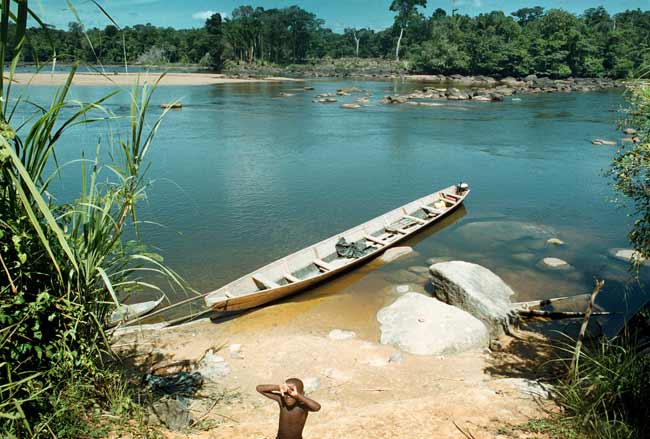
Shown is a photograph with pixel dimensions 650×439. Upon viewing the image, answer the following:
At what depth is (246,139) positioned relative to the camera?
29312 millimetres

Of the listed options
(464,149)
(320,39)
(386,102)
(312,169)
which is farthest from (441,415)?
(320,39)

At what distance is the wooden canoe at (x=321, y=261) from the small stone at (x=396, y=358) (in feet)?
10.2

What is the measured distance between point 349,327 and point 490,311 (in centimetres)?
287

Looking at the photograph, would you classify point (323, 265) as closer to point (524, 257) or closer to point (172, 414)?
point (524, 257)

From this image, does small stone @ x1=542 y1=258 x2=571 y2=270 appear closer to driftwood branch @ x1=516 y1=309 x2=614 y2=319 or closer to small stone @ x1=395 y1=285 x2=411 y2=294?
driftwood branch @ x1=516 y1=309 x2=614 y2=319

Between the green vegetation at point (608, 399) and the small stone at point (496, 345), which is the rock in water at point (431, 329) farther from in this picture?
the green vegetation at point (608, 399)

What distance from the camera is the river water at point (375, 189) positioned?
1307 centimetres

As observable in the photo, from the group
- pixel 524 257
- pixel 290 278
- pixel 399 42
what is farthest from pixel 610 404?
pixel 399 42

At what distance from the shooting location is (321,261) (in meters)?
12.5

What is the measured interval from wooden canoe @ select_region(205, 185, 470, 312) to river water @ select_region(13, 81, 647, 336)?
526 mm

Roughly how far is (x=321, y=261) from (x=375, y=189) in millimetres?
9042

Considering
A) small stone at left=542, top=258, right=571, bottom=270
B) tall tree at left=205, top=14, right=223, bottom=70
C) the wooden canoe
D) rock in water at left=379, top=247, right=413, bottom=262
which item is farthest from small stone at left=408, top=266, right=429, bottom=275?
tall tree at left=205, top=14, right=223, bottom=70

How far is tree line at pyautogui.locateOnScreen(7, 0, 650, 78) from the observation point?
7031 cm

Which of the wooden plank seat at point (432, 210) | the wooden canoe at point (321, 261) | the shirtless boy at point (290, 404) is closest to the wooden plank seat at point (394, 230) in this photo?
the wooden canoe at point (321, 261)
